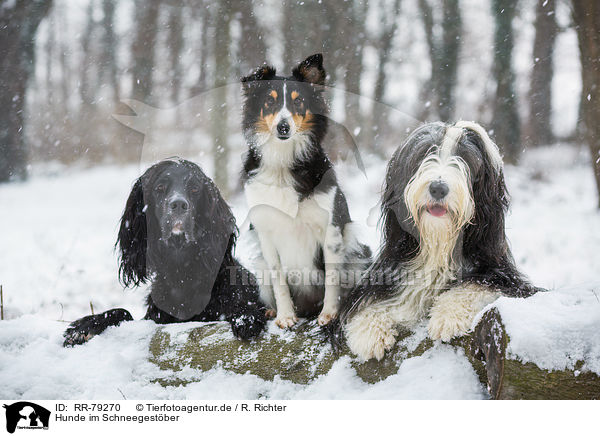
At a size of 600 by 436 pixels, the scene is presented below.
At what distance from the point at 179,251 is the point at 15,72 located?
19.1ft

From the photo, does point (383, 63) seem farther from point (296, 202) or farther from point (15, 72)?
point (15, 72)

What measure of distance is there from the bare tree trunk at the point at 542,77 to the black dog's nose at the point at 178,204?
20.5ft

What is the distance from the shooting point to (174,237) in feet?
10.4

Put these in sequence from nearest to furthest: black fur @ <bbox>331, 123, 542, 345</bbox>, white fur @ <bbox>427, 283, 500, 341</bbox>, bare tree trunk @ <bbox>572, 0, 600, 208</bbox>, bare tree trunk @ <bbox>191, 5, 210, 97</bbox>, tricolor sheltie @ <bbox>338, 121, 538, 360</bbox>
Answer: white fur @ <bbox>427, 283, 500, 341</bbox>
tricolor sheltie @ <bbox>338, 121, 538, 360</bbox>
black fur @ <bbox>331, 123, 542, 345</bbox>
bare tree trunk @ <bbox>572, 0, 600, 208</bbox>
bare tree trunk @ <bbox>191, 5, 210, 97</bbox>

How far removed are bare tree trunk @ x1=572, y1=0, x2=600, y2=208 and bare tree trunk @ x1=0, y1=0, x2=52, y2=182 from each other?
6.31 m

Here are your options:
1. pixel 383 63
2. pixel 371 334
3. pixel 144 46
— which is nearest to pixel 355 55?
pixel 383 63

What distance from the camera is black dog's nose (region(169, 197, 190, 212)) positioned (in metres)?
3.04

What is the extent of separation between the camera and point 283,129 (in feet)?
10.4

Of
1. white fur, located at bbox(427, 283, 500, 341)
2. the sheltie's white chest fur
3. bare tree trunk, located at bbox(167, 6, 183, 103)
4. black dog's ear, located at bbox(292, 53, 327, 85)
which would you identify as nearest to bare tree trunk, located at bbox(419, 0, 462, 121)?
bare tree trunk, located at bbox(167, 6, 183, 103)

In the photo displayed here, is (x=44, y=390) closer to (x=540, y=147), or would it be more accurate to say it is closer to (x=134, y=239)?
(x=134, y=239)

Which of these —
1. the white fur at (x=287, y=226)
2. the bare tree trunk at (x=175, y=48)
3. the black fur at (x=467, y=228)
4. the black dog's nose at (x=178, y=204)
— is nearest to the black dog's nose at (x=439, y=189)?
the black fur at (x=467, y=228)

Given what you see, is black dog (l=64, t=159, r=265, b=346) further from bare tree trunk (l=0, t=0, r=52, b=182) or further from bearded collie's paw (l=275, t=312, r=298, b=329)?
bare tree trunk (l=0, t=0, r=52, b=182)

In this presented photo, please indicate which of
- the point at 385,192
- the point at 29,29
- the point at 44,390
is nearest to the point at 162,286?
the point at 44,390
